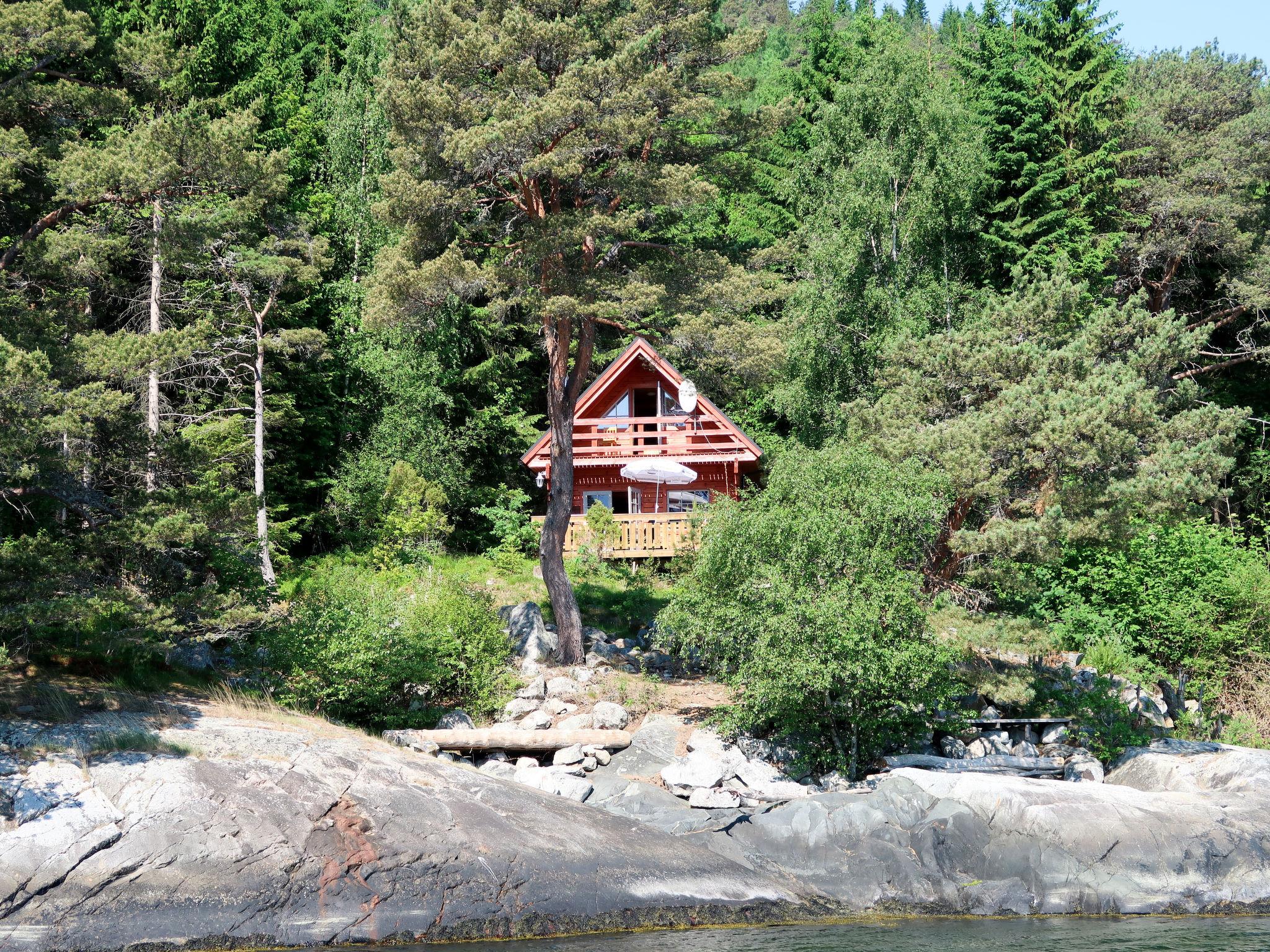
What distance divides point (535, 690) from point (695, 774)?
4.14 metres

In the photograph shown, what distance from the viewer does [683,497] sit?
3091 centimetres

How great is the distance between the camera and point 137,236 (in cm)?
1658

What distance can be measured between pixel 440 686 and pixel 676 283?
906 centimetres

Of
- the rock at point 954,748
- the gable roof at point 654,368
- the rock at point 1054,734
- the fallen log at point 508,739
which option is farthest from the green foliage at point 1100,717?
the gable roof at point 654,368

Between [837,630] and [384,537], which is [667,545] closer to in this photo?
[384,537]

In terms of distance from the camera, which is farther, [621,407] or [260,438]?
[621,407]

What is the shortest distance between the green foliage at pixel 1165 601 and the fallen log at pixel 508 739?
8924 mm

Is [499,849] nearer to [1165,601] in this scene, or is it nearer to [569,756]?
[569,756]

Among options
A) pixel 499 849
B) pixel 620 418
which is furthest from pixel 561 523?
pixel 620 418

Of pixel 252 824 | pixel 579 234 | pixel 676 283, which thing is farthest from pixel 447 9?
pixel 252 824

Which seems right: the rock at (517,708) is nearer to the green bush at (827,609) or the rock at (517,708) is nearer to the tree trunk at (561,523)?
the tree trunk at (561,523)

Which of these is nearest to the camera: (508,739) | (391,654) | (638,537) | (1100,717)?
(508,739)

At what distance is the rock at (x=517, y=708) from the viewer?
62.7ft

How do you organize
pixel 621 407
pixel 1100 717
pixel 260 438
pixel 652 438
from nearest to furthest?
pixel 1100 717, pixel 260 438, pixel 652 438, pixel 621 407
